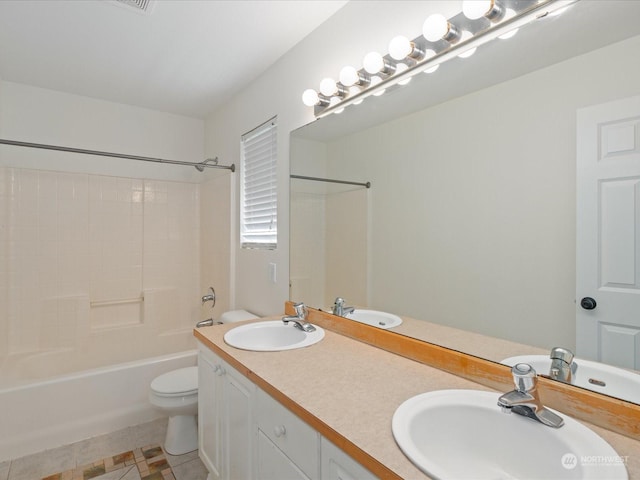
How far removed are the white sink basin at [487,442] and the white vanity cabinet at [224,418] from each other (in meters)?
0.61

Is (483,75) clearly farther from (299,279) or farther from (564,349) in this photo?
(299,279)

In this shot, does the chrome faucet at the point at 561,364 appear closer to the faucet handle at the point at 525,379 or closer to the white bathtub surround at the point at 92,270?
the faucet handle at the point at 525,379

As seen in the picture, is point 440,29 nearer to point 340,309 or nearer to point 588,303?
point 588,303

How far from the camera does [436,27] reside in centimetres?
119

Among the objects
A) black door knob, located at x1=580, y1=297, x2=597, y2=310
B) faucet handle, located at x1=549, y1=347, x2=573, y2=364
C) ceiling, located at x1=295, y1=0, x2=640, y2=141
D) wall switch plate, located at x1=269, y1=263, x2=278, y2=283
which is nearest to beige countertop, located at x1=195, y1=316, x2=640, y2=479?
faucet handle, located at x1=549, y1=347, x2=573, y2=364

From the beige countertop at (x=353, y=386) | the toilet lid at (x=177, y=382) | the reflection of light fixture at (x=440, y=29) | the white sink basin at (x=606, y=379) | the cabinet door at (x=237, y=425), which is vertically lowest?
the toilet lid at (x=177, y=382)

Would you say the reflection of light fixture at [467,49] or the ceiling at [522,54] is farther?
the reflection of light fixture at [467,49]

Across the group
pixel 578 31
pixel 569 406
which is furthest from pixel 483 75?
pixel 569 406

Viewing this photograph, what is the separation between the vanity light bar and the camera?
106 centimetres

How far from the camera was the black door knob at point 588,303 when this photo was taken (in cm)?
91

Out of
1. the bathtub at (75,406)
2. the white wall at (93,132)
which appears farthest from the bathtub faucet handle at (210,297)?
the white wall at (93,132)

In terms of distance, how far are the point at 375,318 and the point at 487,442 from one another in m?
0.68

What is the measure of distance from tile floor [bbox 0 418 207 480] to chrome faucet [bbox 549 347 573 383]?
5.88 feet

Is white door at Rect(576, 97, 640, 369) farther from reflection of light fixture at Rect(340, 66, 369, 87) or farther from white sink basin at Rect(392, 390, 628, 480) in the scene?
reflection of light fixture at Rect(340, 66, 369, 87)
